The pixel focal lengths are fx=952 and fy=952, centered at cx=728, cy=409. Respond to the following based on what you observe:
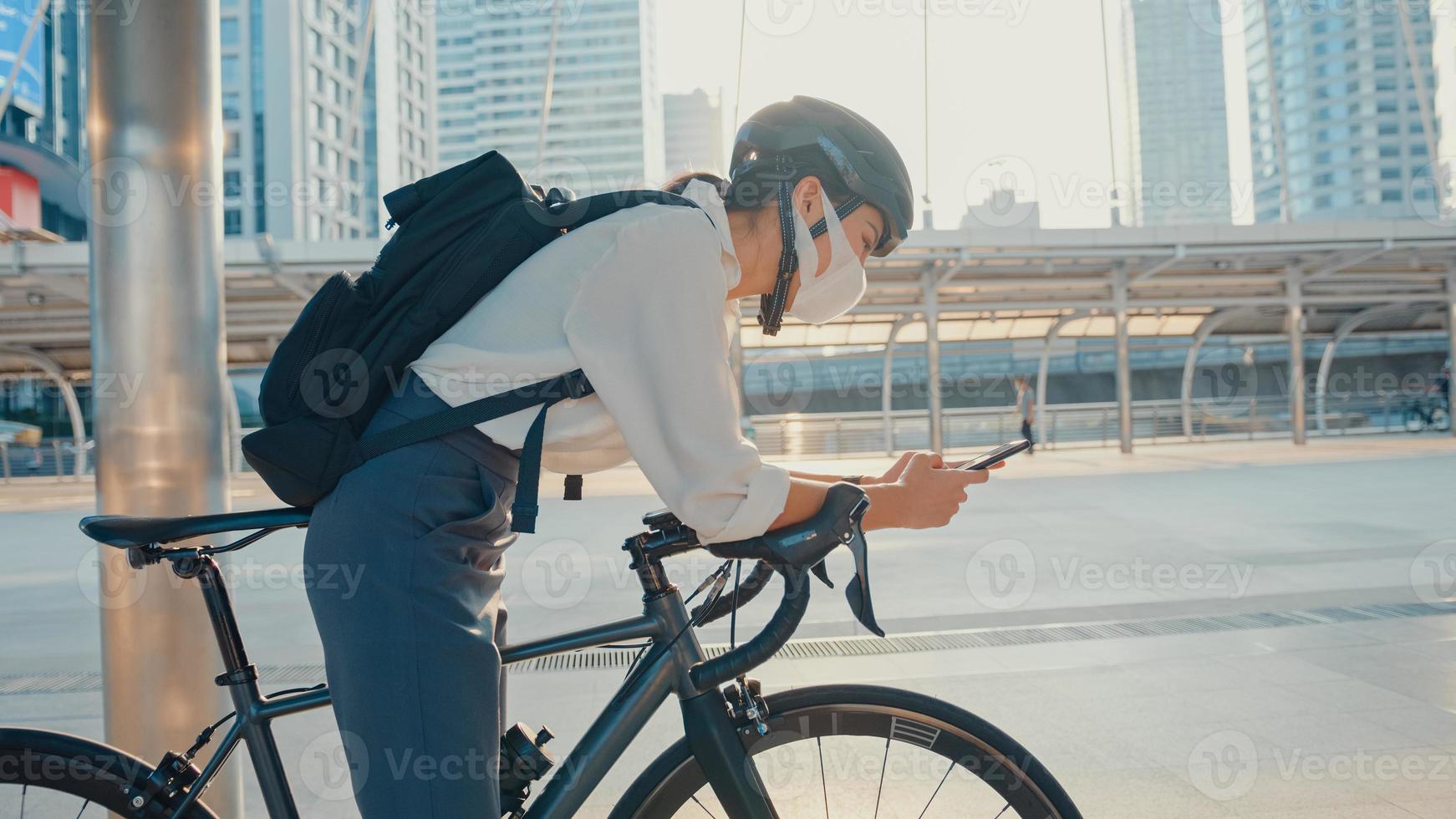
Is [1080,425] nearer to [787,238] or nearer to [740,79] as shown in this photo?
[740,79]

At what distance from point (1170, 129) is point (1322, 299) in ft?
150

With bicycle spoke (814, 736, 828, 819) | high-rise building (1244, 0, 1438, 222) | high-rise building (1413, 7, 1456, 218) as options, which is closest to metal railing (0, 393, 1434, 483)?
high-rise building (1413, 7, 1456, 218)

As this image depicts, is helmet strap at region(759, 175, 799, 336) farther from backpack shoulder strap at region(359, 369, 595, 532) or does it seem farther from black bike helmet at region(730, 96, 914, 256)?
backpack shoulder strap at region(359, 369, 595, 532)

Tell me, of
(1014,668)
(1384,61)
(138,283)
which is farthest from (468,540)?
(1384,61)

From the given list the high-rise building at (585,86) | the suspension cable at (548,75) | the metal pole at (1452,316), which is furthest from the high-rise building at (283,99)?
the metal pole at (1452,316)

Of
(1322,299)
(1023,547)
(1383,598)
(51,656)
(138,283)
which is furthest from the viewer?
(1322,299)

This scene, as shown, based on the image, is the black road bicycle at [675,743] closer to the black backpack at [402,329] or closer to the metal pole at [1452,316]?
the black backpack at [402,329]

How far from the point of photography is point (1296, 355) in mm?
16625

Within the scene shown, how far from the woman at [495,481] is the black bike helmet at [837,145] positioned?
145 millimetres

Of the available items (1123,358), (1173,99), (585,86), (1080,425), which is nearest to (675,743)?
(1123,358)

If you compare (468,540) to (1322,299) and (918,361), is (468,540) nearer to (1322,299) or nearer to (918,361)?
(1322,299)

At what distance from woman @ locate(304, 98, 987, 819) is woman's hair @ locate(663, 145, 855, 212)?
6 centimetres

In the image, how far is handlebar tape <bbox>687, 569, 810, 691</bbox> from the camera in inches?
43.6

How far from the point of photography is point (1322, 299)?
17.2 meters
